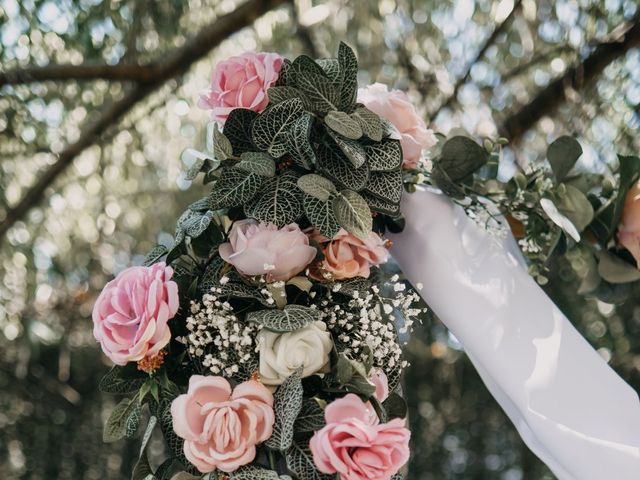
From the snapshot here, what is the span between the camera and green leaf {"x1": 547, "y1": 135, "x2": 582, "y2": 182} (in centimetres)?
139

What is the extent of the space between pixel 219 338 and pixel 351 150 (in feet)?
1.05

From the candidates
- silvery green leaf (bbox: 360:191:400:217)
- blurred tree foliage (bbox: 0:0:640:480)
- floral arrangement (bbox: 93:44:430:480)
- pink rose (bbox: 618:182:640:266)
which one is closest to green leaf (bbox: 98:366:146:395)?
floral arrangement (bbox: 93:44:430:480)

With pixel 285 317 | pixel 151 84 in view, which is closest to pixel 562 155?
pixel 285 317

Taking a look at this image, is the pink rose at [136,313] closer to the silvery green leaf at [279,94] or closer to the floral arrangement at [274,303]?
the floral arrangement at [274,303]

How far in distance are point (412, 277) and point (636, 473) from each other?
458 millimetres

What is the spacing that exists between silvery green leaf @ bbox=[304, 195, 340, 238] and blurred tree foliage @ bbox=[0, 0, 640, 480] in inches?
46.1

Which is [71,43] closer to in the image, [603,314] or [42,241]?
[42,241]

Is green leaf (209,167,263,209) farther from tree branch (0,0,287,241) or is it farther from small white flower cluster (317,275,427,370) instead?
tree branch (0,0,287,241)

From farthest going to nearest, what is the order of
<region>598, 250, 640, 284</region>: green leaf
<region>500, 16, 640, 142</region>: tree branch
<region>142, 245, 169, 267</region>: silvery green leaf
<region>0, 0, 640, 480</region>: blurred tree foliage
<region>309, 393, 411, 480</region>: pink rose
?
<region>0, 0, 640, 480</region>: blurred tree foliage < <region>500, 16, 640, 142</region>: tree branch < <region>598, 250, 640, 284</region>: green leaf < <region>142, 245, 169, 267</region>: silvery green leaf < <region>309, 393, 411, 480</region>: pink rose

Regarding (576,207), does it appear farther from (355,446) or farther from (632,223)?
(355,446)

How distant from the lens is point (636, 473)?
115cm

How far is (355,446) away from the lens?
93 centimetres

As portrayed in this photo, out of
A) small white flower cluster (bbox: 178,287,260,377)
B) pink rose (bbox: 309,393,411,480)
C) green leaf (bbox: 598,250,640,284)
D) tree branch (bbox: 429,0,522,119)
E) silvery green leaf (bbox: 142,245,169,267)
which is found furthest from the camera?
tree branch (bbox: 429,0,522,119)

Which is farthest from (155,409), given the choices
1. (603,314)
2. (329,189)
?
(603,314)
